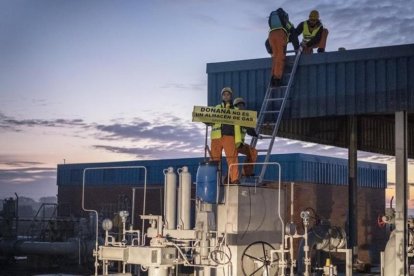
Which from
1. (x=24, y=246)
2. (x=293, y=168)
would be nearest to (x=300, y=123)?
(x=293, y=168)

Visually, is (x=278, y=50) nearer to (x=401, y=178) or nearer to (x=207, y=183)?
(x=401, y=178)

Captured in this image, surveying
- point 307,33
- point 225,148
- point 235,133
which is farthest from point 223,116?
point 307,33

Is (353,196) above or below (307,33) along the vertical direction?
below

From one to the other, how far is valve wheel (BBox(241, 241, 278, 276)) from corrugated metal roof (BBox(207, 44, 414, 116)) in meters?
5.17

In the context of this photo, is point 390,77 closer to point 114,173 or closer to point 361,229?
point 361,229

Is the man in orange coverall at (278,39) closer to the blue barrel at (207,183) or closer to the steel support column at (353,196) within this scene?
the steel support column at (353,196)

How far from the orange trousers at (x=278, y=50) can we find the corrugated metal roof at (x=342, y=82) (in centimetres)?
46

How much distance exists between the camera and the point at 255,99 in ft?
67.4

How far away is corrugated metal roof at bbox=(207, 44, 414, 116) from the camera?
18.5 meters

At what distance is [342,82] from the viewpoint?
19.4m

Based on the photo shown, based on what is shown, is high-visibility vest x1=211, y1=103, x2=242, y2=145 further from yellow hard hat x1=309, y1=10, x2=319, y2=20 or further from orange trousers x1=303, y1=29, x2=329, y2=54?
yellow hard hat x1=309, y1=10, x2=319, y2=20

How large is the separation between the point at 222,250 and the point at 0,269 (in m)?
22.6

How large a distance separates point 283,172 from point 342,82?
18.9 meters

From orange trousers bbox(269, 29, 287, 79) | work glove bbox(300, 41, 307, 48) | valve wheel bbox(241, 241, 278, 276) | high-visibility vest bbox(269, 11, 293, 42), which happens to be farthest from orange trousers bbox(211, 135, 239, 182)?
work glove bbox(300, 41, 307, 48)
